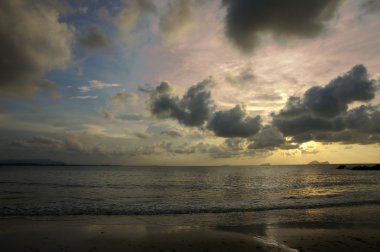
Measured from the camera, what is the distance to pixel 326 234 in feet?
51.1

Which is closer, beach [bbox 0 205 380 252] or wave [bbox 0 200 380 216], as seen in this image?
beach [bbox 0 205 380 252]

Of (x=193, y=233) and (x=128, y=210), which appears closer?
(x=193, y=233)

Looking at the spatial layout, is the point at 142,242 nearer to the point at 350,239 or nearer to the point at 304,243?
the point at 304,243

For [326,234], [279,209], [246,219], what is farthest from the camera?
[279,209]

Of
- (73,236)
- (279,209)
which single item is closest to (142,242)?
(73,236)

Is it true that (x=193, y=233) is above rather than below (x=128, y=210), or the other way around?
above

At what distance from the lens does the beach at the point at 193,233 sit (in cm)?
1302

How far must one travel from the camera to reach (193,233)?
15.6m

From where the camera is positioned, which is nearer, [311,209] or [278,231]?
[278,231]

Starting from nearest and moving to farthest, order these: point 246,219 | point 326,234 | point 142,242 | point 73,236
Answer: point 142,242 → point 73,236 → point 326,234 → point 246,219

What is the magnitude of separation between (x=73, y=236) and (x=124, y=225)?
3.74 m

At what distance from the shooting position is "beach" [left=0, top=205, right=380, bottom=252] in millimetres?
13016

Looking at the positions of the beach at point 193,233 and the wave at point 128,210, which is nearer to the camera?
the beach at point 193,233

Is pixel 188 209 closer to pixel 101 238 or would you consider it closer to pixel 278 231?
pixel 278 231
